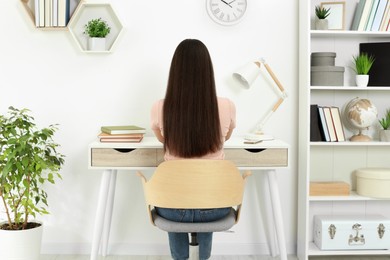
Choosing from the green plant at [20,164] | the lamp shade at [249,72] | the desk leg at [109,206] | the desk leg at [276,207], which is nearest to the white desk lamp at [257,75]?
the lamp shade at [249,72]

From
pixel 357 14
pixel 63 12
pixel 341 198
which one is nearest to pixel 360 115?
pixel 341 198

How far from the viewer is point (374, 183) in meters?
3.17

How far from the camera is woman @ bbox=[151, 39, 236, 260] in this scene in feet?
7.82

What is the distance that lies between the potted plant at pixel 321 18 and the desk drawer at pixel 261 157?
33.6 inches

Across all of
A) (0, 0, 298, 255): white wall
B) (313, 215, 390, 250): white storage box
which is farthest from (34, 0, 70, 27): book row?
(313, 215, 390, 250): white storage box

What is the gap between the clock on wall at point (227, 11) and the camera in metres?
3.29

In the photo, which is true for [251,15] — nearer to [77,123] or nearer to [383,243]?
[77,123]

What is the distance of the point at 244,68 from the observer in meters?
3.15

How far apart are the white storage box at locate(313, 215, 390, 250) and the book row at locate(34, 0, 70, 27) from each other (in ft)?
6.65

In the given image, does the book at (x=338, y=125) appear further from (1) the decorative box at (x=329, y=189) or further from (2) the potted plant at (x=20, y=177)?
(2) the potted plant at (x=20, y=177)

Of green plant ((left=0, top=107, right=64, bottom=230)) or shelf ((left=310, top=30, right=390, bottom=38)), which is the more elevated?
shelf ((left=310, top=30, right=390, bottom=38))

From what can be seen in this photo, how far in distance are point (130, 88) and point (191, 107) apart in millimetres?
1051

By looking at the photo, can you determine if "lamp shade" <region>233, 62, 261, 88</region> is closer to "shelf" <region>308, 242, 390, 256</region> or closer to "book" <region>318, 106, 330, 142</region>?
"book" <region>318, 106, 330, 142</region>

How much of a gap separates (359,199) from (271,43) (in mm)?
1114
